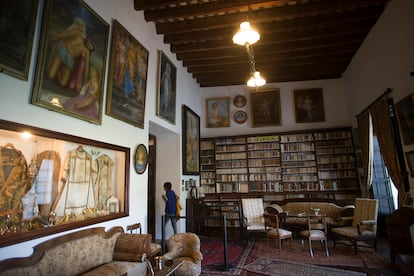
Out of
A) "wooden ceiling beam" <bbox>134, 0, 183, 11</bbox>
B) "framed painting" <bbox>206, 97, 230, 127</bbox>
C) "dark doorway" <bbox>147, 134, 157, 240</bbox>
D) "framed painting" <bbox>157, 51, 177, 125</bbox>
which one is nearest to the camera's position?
"wooden ceiling beam" <bbox>134, 0, 183, 11</bbox>

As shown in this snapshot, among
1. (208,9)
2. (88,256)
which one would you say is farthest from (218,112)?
(88,256)

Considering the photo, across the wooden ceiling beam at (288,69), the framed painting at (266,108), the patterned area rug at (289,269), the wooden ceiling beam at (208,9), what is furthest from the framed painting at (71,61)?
the framed painting at (266,108)

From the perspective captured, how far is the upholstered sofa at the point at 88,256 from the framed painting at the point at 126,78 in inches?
72.8

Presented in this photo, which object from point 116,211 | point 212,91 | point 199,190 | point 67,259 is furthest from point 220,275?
point 212,91

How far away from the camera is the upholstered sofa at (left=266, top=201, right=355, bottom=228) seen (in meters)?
6.09

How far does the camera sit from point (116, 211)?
157 inches

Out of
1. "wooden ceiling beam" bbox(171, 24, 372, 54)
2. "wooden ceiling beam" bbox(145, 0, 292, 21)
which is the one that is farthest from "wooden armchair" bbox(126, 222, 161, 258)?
"wooden ceiling beam" bbox(171, 24, 372, 54)

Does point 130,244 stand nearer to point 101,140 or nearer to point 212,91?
point 101,140

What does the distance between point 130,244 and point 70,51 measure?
2714 millimetres

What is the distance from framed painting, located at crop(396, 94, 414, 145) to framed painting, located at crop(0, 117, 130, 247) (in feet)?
17.0

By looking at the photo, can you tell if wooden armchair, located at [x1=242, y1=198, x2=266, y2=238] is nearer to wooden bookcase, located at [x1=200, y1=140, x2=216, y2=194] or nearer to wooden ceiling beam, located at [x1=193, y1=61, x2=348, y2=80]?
wooden bookcase, located at [x1=200, y1=140, x2=216, y2=194]

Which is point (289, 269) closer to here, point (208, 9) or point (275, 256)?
point (275, 256)

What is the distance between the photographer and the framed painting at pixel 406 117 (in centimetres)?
437

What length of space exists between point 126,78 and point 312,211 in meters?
5.91
